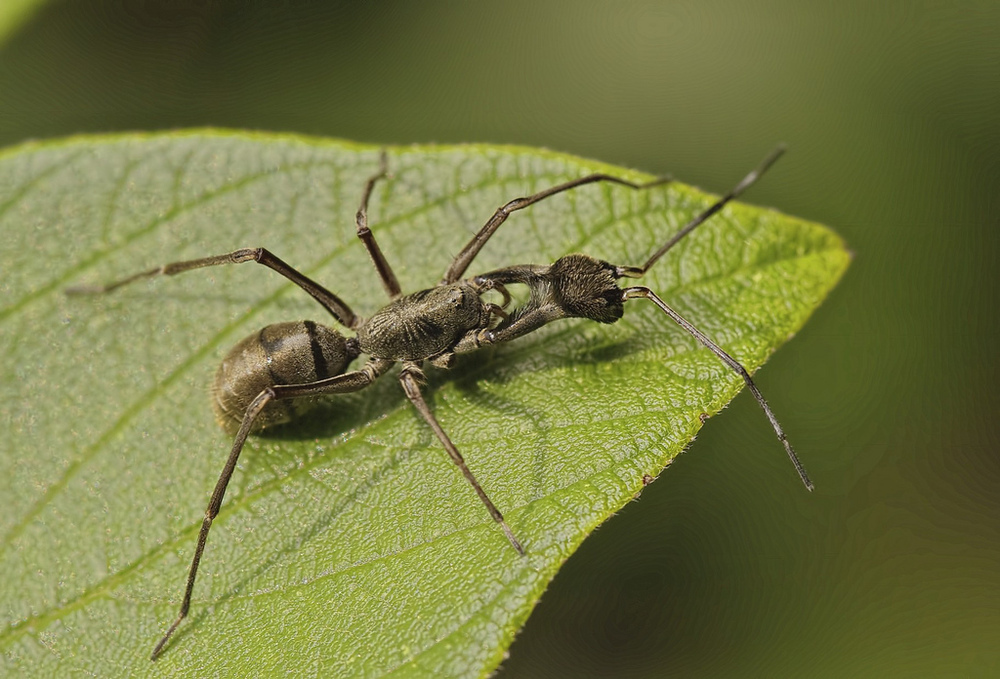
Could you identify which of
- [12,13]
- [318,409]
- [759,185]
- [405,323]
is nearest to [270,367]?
[318,409]

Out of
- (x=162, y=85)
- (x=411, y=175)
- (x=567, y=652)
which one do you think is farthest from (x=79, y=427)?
(x=162, y=85)

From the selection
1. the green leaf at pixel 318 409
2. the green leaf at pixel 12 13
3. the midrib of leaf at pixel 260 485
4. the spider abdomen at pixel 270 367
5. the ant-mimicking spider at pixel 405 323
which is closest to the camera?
the green leaf at pixel 318 409

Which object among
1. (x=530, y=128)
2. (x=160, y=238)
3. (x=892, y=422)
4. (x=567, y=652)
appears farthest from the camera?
(x=530, y=128)

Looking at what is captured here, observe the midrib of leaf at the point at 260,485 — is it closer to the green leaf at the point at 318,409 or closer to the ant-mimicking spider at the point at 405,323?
the green leaf at the point at 318,409

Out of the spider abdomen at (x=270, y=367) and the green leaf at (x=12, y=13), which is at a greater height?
the green leaf at (x=12, y=13)

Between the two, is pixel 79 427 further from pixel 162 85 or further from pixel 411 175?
pixel 162 85

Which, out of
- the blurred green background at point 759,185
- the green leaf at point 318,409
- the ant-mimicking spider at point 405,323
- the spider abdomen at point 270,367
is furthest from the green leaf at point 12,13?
the spider abdomen at point 270,367
